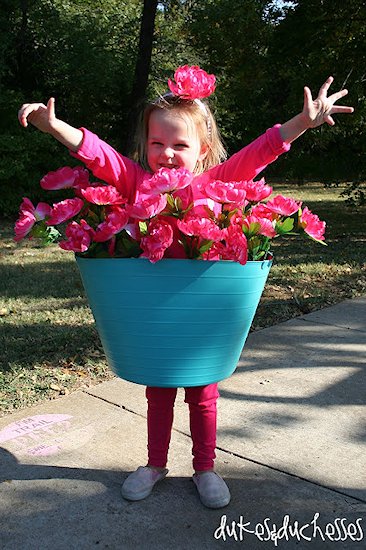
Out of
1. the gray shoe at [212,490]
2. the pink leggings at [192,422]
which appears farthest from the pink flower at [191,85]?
the gray shoe at [212,490]

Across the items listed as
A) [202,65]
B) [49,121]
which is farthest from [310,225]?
[202,65]

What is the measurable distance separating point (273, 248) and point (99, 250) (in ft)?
21.0

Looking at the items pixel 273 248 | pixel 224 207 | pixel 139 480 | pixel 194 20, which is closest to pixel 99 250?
pixel 224 207

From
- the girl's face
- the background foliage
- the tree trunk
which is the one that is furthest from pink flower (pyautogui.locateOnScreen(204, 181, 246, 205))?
the tree trunk

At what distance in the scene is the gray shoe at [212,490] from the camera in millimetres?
2336

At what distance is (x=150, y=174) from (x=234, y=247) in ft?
1.60

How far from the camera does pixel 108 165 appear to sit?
2.30 metres

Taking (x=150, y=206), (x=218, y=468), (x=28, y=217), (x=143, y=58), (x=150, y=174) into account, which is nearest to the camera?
(x=150, y=206)

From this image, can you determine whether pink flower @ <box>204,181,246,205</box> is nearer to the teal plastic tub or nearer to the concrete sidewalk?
the teal plastic tub

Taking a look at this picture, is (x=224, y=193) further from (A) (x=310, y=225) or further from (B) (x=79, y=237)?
(B) (x=79, y=237)

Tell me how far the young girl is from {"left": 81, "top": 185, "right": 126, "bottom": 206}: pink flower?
0.12m

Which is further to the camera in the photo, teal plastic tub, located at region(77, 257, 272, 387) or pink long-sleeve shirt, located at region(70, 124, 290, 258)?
pink long-sleeve shirt, located at region(70, 124, 290, 258)

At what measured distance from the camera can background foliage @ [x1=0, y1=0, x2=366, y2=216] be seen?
9.62 metres

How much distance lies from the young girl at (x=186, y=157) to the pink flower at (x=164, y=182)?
169mm
